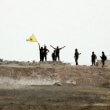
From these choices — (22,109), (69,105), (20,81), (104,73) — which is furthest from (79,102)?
(104,73)

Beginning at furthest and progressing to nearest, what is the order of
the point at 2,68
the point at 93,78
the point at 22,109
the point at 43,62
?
the point at 43,62 < the point at 93,78 < the point at 2,68 < the point at 22,109

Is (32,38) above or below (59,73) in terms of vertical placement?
above

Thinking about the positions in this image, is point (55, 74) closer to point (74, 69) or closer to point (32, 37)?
point (74, 69)

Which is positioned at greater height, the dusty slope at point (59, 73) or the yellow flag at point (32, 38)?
the yellow flag at point (32, 38)

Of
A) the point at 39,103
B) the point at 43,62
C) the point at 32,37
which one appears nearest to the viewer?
the point at 39,103

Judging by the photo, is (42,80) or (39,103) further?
(42,80)

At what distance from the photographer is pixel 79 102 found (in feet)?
49.7

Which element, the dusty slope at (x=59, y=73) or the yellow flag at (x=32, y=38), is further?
the yellow flag at (x=32, y=38)

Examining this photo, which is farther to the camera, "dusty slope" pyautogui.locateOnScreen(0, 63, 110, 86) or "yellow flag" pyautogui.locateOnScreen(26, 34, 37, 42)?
"yellow flag" pyautogui.locateOnScreen(26, 34, 37, 42)

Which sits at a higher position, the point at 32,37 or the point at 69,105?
the point at 32,37

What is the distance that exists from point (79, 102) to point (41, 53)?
16486 millimetres

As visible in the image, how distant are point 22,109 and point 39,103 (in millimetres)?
1166

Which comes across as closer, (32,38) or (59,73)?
(59,73)

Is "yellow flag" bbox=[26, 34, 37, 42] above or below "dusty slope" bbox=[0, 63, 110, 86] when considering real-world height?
above
